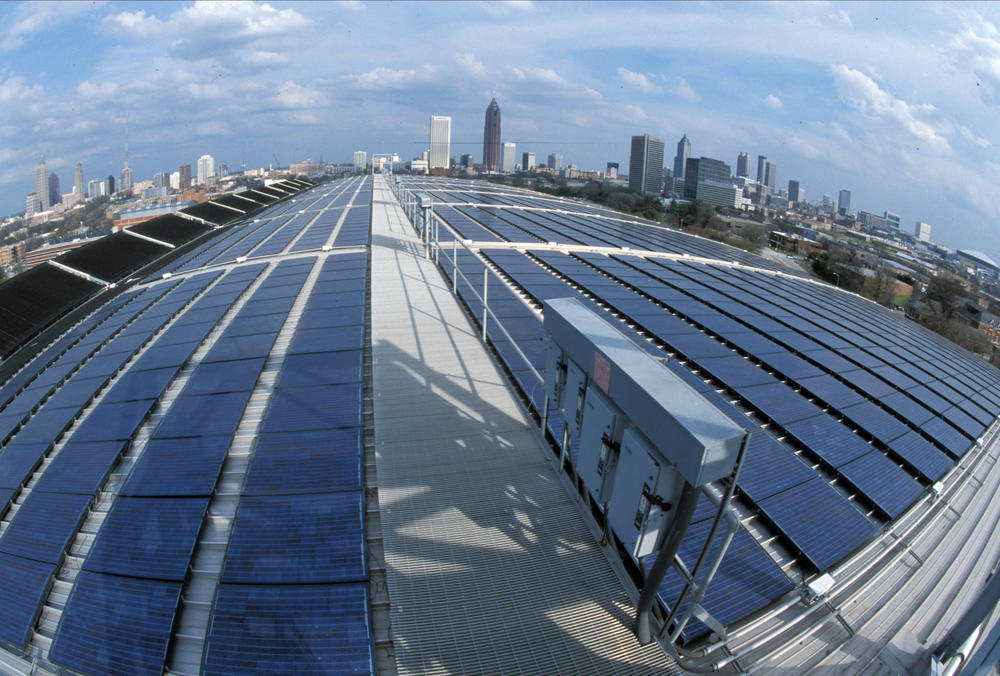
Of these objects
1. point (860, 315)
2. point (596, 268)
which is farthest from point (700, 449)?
point (860, 315)

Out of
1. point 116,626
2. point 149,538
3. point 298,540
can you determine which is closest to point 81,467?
point 149,538

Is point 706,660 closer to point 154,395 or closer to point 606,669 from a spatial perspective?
point 606,669

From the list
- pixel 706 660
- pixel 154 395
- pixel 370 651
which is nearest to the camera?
pixel 370 651

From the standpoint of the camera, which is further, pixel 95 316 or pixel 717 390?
pixel 95 316

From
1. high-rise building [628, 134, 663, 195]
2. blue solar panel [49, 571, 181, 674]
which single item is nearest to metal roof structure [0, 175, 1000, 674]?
blue solar panel [49, 571, 181, 674]

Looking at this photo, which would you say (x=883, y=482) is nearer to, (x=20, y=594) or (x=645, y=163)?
(x=20, y=594)

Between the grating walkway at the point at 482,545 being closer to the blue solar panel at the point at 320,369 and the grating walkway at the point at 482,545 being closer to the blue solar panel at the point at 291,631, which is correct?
the blue solar panel at the point at 291,631

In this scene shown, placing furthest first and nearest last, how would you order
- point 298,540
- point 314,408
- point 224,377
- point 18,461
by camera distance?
1. point 224,377
2. point 314,408
3. point 18,461
4. point 298,540

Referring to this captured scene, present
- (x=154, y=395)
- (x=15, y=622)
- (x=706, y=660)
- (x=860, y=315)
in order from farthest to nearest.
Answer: (x=860, y=315)
(x=154, y=395)
(x=15, y=622)
(x=706, y=660)
